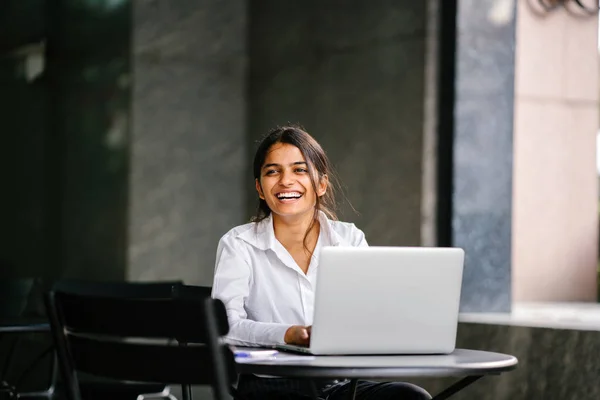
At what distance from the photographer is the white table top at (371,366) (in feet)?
7.89

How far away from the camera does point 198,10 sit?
7062mm

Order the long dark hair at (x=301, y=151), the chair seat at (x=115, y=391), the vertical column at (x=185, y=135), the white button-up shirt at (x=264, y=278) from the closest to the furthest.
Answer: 1. the white button-up shirt at (x=264, y=278)
2. the long dark hair at (x=301, y=151)
3. the chair seat at (x=115, y=391)
4. the vertical column at (x=185, y=135)

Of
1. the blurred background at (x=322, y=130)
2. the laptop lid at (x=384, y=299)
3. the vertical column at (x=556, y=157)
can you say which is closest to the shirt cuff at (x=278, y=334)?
the laptop lid at (x=384, y=299)

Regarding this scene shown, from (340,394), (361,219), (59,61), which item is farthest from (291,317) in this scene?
(59,61)

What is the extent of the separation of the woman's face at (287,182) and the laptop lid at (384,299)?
0.76m

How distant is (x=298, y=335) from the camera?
276cm

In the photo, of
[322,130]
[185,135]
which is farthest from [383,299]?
[185,135]

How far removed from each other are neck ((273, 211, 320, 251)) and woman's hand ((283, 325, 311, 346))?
0.58m

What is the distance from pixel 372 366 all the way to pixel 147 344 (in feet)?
1.63

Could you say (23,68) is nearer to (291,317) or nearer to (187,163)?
(187,163)

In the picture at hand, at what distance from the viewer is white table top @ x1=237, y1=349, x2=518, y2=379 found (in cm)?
241

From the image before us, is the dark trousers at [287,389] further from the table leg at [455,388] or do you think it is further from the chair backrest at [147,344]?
the chair backrest at [147,344]

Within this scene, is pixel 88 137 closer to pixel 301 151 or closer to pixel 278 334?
pixel 301 151

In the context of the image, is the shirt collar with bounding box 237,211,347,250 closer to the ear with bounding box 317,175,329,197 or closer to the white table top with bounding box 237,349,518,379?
the ear with bounding box 317,175,329,197
